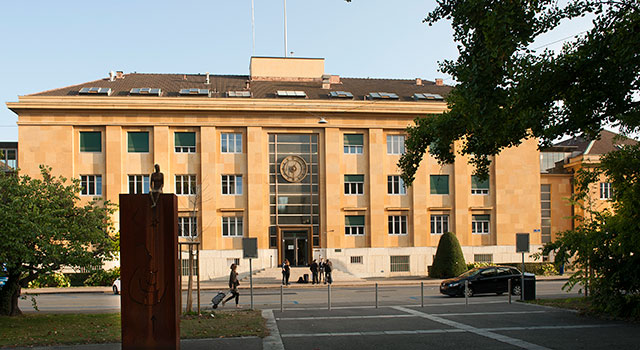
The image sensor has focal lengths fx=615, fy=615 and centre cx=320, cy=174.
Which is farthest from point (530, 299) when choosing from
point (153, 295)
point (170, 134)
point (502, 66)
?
point (170, 134)

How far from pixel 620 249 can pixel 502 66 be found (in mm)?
7670

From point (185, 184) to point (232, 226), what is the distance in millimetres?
4849

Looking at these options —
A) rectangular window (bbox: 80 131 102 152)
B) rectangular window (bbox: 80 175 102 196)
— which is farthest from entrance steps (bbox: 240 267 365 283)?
rectangular window (bbox: 80 131 102 152)

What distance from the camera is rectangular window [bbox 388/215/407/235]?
162 feet

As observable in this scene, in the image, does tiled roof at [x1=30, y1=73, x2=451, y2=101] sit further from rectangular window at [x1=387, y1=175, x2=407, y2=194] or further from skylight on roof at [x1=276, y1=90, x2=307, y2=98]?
rectangular window at [x1=387, y1=175, x2=407, y2=194]

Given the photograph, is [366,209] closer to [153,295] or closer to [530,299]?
[530,299]

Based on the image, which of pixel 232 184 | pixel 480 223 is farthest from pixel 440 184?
pixel 232 184

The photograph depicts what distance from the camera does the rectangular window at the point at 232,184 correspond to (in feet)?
157

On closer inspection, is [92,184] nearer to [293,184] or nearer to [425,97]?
[293,184]

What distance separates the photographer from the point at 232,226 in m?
47.6

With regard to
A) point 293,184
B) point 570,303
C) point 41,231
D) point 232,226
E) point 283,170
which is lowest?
point 570,303

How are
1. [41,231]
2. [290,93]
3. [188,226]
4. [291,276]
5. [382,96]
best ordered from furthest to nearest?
[382,96]
[290,93]
[188,226]
[291,276]
[41,231]

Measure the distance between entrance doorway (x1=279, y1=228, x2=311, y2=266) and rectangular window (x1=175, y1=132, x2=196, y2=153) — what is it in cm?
953

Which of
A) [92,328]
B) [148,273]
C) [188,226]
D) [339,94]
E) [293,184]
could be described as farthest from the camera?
[339,94]
